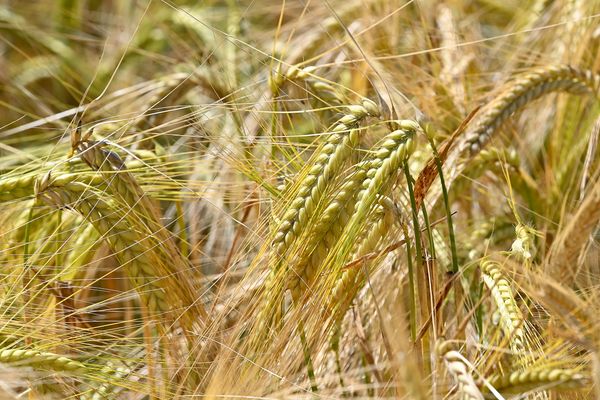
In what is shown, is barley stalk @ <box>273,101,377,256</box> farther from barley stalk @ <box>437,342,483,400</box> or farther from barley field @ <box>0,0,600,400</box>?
barley stalk @ <box>437,342,483,400</box>

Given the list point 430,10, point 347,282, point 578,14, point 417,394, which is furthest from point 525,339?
point 430,10

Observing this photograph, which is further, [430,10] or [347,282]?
[430,10]

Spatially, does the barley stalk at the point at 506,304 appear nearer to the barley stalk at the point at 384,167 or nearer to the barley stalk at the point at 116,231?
the barley stalk at the point at 384,167

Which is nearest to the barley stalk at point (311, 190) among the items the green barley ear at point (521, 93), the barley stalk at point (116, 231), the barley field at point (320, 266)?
the barley field at point (320, 266)

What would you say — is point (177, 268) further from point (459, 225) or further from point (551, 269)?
point (459, 225)

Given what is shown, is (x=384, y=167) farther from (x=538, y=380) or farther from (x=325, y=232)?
(x=538, y=380)

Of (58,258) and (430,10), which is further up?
(430,10)


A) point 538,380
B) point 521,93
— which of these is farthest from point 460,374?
point 521,93

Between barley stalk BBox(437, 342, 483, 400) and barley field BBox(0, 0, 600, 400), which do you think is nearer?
barley stalk BBox(437, 342, 483, 400)

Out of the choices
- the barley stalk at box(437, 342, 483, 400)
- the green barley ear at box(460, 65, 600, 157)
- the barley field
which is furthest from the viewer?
the green barley ear at box(460, 65, 600, 157)

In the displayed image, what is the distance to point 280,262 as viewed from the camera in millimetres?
917

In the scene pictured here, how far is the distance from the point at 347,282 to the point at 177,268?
0.63 ft

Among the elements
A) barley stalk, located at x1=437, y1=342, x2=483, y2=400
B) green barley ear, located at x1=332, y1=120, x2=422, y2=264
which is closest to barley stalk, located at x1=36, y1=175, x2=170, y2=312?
green barley ear, located at x1=332, y1=120, x2=422, y2=264

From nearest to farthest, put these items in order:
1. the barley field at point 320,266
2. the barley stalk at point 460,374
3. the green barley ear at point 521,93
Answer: the barley stalk at point 460,374, the barley field at point 320,266, the green barley ear at point 521,93
